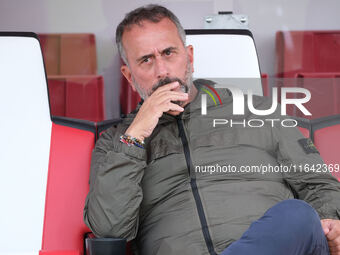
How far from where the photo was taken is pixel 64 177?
1851 millimetres

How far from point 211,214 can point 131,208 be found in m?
0.24

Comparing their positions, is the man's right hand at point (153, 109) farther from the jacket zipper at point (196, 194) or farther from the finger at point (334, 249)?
the finger at point (334, 249)

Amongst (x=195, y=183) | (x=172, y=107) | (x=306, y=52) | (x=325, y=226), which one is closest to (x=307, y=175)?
(x=325, y=226)

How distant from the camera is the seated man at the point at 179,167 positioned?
4.98 ft

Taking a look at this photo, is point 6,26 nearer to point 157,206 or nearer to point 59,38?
point 59,38

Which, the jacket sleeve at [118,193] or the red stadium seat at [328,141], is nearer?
the jacket sleeve at [118,193]

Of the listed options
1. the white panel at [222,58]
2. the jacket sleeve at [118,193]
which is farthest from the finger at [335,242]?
the white panel at [222,58]

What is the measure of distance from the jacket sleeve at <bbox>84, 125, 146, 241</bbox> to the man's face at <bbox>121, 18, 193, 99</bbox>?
270mm

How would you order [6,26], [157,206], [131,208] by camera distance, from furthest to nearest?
[6,26] → [157,206] → [131,208]

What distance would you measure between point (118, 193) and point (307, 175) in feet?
1.96

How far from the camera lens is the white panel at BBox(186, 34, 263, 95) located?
2.03m

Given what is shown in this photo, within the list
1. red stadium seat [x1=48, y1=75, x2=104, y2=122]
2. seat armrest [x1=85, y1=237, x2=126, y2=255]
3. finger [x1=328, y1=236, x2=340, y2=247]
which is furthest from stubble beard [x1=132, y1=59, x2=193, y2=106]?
red stadium seat [x1=48, y1=75, x2=104, y2=122]

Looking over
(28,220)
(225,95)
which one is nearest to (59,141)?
(28,220)

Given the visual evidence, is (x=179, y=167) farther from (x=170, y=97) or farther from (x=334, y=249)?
(x=334, y=249)
